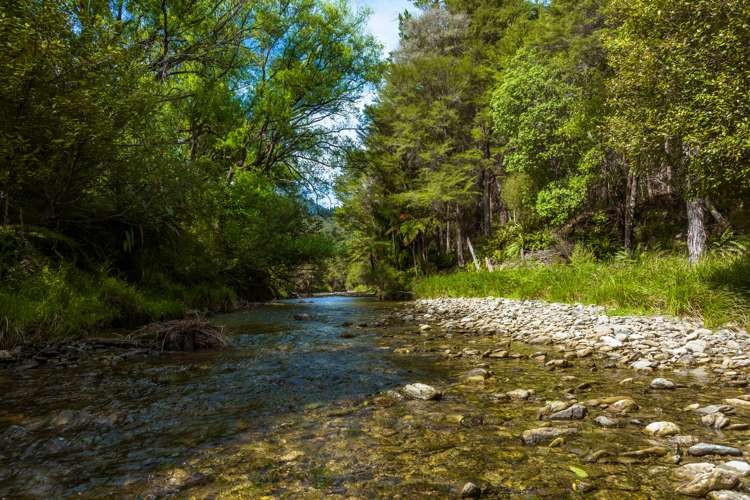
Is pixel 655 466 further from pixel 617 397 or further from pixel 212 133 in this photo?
pixel 212 133

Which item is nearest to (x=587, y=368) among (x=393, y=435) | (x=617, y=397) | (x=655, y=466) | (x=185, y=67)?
(x=617, y=397)

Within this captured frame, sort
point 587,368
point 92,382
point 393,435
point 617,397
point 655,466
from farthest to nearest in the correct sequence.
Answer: point 587,368, point 92,382, point 617,397, point 393,435, point 655,466

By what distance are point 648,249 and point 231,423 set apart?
19.5 metres

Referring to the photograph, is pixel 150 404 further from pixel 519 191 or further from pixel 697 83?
pixel 519 191

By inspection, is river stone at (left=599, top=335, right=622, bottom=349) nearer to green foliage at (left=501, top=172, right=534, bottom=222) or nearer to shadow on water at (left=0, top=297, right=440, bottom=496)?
shadow on water at (left=0, top=297, right=440, bottom=496)

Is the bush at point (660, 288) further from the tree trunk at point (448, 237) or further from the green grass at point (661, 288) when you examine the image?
the tree trunk at point (448, 237)

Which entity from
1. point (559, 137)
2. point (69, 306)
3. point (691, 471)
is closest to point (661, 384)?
point (691, 471)

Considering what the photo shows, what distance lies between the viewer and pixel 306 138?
2219 centimetres

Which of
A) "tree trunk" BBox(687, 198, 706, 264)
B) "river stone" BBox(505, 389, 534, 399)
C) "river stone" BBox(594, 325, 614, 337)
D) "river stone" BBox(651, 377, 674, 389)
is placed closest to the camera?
"river stone" BBox(505, 389, 534, 399)

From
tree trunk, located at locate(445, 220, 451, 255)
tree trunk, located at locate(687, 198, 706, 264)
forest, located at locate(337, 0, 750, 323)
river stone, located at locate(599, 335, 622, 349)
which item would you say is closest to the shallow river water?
river stone, located at locate(599, 335, 622, 349)

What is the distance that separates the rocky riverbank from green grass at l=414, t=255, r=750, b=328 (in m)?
0.49

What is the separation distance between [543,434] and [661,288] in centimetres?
731

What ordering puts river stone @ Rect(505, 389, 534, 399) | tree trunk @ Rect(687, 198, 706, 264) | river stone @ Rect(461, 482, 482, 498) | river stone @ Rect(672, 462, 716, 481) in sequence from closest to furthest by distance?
river stone @ Rect(461, 482, 482, 498), river stone @ Rect(672, 462, 716, 481), river stone @ Rect(505, 389, 534, 399), tree trunk @ Rect(687, 198, 706, 264)

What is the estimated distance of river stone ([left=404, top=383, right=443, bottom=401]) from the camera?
415 centimetres
